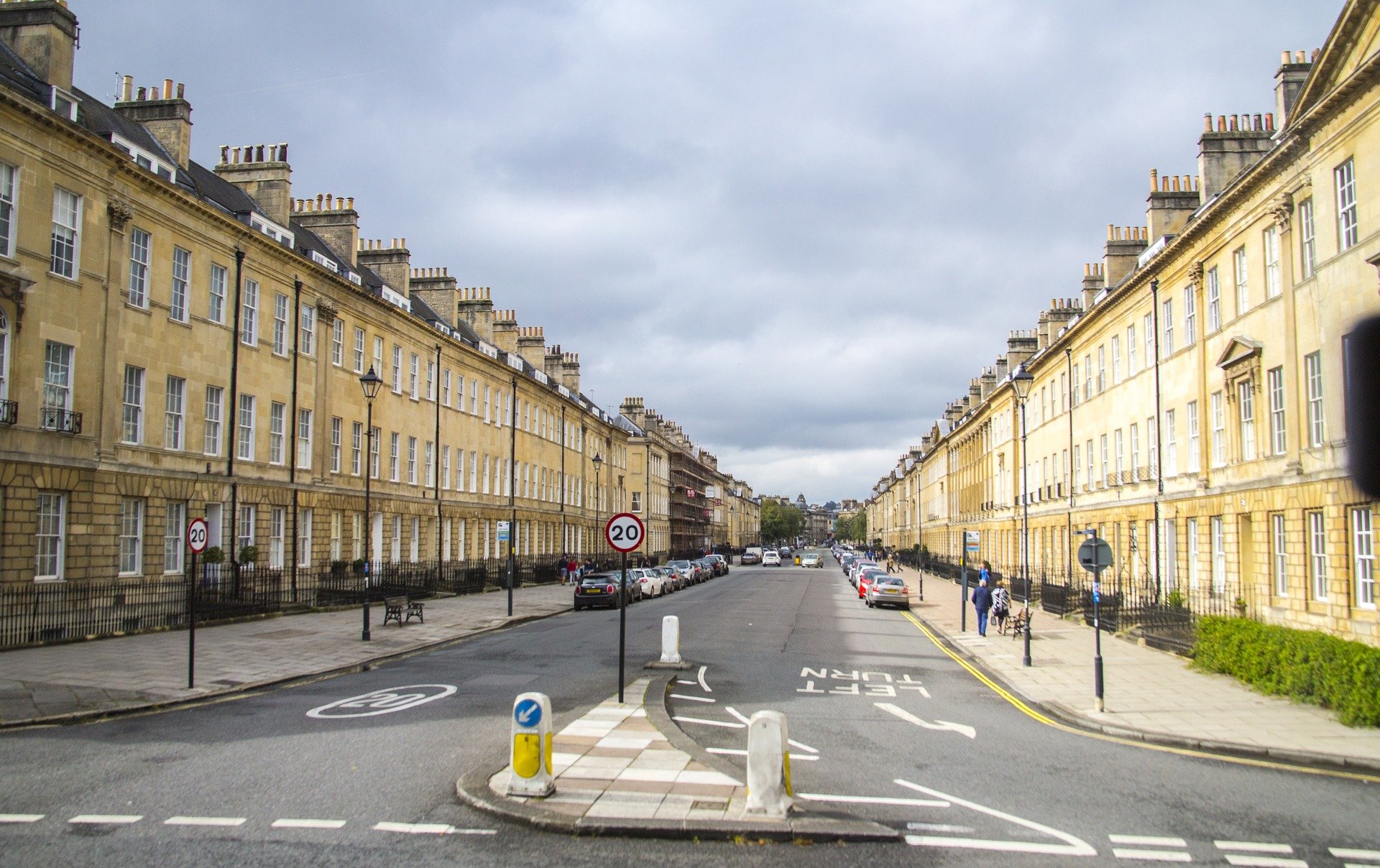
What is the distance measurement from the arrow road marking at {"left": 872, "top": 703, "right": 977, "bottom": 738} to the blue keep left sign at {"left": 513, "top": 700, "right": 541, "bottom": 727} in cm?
689

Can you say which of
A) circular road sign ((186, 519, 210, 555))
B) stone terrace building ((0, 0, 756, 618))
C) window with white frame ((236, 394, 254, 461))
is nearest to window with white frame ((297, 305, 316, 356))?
stone terrace building ((0, 0, 756, 618))

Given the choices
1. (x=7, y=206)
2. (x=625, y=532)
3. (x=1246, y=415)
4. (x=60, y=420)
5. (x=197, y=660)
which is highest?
(x=7, y=206)

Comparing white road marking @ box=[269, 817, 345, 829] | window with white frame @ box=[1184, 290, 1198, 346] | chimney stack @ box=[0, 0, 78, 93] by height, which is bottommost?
white road marking @ box=[269, 817, 345, 829]

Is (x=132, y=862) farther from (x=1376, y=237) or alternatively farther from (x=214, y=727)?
(x=1376, y=237)

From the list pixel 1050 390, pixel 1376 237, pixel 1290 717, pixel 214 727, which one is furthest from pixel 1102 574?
pixel 214 727

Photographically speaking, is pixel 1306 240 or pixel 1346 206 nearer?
pixel 1346 206

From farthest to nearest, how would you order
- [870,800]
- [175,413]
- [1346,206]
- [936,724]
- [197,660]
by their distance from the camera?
[175,413] < [1346,206] < [197,660] < [936,724] < [870,800]

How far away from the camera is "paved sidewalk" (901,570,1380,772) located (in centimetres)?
1213

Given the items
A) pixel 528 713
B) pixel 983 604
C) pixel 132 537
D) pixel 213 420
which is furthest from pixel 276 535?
pixel 528 713

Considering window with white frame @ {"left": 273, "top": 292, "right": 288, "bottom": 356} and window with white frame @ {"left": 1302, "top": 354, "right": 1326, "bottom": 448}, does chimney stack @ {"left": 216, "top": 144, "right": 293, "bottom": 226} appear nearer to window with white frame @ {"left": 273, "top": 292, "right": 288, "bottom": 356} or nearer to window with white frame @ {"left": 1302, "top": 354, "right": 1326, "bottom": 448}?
window with white frame @ {"left": 273, "top": 292, "right": 288, "bottom": 356}

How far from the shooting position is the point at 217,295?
2972 cm

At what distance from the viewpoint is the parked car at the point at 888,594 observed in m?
37.3

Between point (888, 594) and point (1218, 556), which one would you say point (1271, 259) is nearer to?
point (1218, 556)

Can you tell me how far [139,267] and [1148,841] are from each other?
27923 millimetres
